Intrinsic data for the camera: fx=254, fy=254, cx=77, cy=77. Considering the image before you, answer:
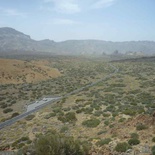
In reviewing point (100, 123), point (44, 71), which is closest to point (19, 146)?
point (100, 123)

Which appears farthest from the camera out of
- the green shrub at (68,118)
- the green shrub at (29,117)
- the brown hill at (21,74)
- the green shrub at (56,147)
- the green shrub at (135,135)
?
the brown hill at (21,74)

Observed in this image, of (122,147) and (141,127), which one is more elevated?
(141,127)

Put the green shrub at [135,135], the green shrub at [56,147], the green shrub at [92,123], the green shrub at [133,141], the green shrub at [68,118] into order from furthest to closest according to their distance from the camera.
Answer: the green shrub at [68,118] → the green shrub at [92,123] → the green shrub at [135,135] → the green shrub at [133,141] → the green shrub at [56,147]

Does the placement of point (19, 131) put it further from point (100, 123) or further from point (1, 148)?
point (100, 123)

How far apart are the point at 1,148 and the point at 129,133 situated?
1124cm

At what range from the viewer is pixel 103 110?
33219 millimetres

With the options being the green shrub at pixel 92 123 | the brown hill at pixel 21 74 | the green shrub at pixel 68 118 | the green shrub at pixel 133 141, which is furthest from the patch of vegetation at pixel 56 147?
the brown hill at pixel 21 74

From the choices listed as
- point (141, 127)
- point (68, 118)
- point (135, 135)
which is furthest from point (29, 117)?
point (135, 135)

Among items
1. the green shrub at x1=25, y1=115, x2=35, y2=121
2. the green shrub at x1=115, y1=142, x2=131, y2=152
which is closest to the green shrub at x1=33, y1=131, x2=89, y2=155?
the green shrub at x1=115, y1=142, x2=131, y2=152

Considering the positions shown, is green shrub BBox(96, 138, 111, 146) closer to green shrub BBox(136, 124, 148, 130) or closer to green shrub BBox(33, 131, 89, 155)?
green shrub BBox(33, 131, 89, 155)

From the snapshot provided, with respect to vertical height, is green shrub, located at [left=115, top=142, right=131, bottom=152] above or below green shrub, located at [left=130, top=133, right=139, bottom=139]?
below

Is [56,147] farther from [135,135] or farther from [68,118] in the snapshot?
[68,118]

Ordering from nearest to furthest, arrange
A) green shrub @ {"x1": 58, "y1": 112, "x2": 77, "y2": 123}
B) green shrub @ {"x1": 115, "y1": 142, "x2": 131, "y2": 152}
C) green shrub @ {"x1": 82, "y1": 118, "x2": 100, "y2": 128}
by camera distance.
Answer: green shrub @ {"x1": 115, "y1": 142, "x2": 131, "y2": 152} < green shrub @ {"x1": 82, "y1": 118, "x2": 100, "y2": 128} < green shrub @ {"x1": 58, "y1": 112, "x2": 77, "y2": 123}

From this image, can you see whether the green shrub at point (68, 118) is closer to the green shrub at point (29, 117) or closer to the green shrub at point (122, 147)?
the green shrub at point (29, 117)
